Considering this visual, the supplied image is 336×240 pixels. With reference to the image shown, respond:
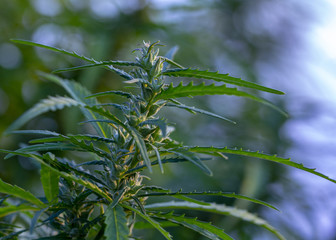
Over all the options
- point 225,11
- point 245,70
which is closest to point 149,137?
point 245,70

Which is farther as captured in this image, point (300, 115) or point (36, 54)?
point (300, 115)

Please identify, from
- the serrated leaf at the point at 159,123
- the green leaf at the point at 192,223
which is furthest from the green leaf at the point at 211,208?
the serrated leaf at the point at 159,123

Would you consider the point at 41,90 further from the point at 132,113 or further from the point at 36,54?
the point at 132,113

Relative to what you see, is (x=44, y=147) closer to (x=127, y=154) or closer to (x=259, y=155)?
(x=127, y=154)

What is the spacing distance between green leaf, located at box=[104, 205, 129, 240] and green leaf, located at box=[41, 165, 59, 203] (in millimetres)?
79

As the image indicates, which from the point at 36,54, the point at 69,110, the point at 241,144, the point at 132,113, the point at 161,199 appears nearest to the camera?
the point at 132,113

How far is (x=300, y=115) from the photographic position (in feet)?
5.85

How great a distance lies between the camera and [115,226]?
1.11 ft

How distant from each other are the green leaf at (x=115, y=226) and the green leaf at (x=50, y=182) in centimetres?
8

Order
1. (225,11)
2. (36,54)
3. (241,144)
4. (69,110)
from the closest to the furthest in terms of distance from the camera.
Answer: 1. (69,110)
2. (36,54)
3. (241,144)
4. (225,11)

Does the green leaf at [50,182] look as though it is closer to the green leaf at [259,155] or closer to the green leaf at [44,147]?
the green leaf at [44,147]

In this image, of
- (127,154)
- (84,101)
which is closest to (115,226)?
(127,154)

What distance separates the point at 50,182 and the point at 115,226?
10 centimetres

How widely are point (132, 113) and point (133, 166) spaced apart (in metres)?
0.05
